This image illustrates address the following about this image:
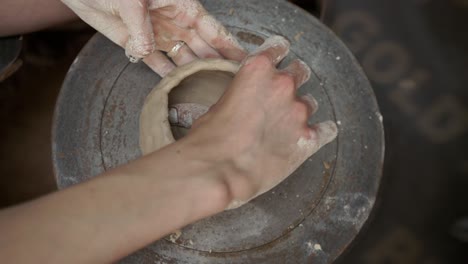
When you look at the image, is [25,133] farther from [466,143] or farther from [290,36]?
[466,143]

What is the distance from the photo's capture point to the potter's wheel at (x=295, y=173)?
108 centimetres

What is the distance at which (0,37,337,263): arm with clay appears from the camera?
71 cm

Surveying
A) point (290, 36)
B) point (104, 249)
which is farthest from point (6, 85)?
point (104, 249)

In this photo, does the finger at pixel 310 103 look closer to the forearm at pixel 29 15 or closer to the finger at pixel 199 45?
the finger at pixel 199 45

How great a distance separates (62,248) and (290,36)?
771 millimetres

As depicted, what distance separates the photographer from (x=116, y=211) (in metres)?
0.76

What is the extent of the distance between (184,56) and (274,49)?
230 millimetres

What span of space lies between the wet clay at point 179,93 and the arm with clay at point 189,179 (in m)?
0.06

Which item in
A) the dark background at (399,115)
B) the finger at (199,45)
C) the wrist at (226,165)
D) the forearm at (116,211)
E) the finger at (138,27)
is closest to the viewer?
the forearm at (116,211)

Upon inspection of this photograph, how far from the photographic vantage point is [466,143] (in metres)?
1.88

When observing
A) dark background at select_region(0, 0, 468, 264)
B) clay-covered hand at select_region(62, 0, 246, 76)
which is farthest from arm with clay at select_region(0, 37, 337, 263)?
dark background at select_region(0, 0, 468, 264)

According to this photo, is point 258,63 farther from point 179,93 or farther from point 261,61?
point 179,93

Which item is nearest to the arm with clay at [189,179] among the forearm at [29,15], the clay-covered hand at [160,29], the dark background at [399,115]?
the clay-covered hand at [160,29]

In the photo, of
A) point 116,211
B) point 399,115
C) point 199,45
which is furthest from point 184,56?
point 399,115
